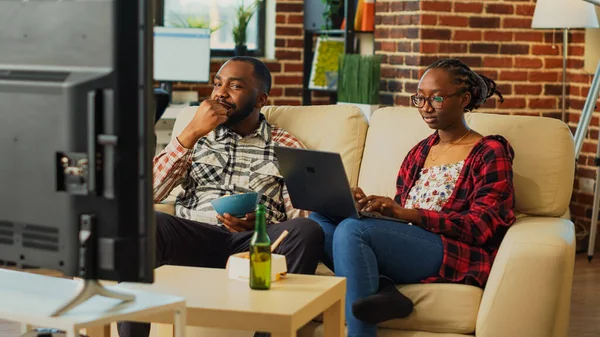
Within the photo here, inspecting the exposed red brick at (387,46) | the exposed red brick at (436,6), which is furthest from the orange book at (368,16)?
the exposed red brick at (436,6)

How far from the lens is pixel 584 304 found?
4238 millimetres

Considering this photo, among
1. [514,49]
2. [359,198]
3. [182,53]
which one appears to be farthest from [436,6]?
[359,198]

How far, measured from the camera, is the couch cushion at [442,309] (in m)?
2.82

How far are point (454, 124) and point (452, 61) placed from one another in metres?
0.22

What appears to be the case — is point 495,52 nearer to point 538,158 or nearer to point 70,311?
point 538,158

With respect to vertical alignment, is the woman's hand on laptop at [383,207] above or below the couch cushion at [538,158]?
below

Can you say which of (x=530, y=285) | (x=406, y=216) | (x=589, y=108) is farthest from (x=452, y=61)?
(x=589, y=108)

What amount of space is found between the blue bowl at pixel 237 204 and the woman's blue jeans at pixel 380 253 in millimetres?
278

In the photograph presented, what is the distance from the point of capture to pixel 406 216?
2992 millimetres

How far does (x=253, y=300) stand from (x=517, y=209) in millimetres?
1249

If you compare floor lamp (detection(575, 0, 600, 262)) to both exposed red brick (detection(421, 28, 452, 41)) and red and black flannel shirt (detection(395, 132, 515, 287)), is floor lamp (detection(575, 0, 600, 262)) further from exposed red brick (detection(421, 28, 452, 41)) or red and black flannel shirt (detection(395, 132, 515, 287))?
red and black flannel shirt (detection(395, 132, 515, 287))

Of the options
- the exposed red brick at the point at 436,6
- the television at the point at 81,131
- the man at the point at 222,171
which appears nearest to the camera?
the television at the point at 81,131

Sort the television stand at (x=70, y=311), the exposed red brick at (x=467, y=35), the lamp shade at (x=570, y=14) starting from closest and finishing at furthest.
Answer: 1. the television stand at (x=70, y=311)
2. the lamp shade at (x=570, y=14)
3. the exposed red brick at (x=467, y=35)

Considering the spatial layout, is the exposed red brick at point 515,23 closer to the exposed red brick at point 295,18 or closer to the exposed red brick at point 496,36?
the exposed red brick at point 496,36
